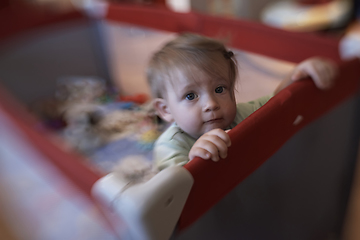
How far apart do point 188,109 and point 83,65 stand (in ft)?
3.78

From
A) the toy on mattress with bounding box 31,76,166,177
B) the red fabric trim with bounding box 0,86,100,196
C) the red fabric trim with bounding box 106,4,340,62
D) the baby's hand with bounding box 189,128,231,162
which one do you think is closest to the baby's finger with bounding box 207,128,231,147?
the baby's hand with bounding box 189,128,231,162

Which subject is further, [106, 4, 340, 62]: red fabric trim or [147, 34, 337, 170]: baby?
[106, 4, 340, 62]: red fabric trim

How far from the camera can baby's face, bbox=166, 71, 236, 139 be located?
0.39 meters

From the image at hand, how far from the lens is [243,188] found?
45 cm

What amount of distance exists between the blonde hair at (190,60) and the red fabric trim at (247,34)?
0.35m

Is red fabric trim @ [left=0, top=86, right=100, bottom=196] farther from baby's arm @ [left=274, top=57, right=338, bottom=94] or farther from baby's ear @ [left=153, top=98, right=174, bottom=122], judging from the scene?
baby's arm @ [left=274, top=57, right=338, bottom=94]

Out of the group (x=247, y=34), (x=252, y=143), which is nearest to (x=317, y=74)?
(x=252, y=143)

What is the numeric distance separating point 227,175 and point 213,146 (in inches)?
2.4

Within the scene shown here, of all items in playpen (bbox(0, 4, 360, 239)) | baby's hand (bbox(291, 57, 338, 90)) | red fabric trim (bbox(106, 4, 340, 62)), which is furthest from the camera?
red fabric trim (bbox(106, 4, 340, 62))

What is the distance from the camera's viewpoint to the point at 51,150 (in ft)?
1.66

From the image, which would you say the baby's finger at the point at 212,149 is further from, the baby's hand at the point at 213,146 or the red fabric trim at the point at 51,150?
the red fabric trim at the point at 51,150

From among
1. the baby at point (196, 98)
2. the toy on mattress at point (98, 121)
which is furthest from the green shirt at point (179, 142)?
the toy on mattress at point (98, 121)

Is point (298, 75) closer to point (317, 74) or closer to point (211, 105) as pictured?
→ point (317, 74)

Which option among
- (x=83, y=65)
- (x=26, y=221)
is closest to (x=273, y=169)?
(x=26, y=221)
